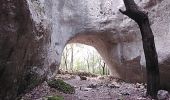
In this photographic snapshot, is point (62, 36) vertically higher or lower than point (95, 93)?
higher

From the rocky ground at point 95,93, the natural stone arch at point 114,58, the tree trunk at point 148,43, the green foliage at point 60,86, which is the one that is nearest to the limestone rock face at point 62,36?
the natural stone arch at point 114,58

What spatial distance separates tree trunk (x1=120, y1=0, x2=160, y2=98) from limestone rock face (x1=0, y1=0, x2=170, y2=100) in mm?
1156

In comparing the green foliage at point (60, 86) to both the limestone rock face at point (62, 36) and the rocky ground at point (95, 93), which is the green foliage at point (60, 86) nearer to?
the rocky ground at point (95, 93)

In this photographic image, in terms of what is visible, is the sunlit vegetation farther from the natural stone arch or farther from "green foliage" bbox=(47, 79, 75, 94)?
"green foliage" bbox=(47, 79, 75, 94)

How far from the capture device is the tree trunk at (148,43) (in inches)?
395

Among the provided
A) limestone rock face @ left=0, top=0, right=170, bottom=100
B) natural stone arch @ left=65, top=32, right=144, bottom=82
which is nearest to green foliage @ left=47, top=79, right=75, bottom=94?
limestone rock face @ left=0, top=0, right=170, bottom=100

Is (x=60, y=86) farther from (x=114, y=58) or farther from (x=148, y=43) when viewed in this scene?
(x=114, y=58)

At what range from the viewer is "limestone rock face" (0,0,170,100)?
6602 millimetres

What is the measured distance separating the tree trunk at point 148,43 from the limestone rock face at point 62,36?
1156mm

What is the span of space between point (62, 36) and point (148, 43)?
16.1 feet

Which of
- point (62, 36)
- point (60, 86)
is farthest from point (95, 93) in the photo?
point (62, 36)

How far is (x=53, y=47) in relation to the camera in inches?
500

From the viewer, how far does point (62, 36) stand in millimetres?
13930

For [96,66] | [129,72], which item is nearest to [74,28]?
[129,72]
